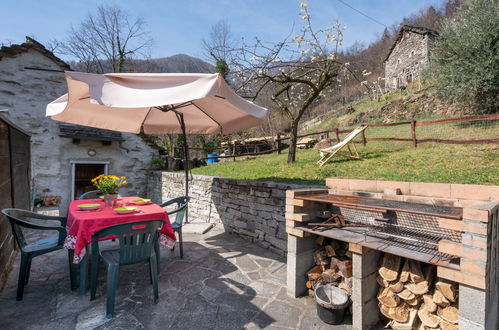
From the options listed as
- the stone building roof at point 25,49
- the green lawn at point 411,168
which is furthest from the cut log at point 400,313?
the stone building roof at point 25,49

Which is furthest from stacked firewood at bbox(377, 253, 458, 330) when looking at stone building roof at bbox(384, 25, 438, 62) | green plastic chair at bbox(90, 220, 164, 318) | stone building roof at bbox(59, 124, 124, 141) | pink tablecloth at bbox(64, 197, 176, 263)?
stone building roof at bbox(384, 25, 438, 62)

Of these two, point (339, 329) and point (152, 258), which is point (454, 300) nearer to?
point (339, 329)

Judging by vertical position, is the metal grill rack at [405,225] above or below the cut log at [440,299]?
above

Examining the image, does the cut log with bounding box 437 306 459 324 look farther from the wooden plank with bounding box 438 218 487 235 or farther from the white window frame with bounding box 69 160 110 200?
the white window frame with bounding box 69 160 110 200

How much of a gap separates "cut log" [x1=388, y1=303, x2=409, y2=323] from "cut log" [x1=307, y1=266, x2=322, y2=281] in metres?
0.70

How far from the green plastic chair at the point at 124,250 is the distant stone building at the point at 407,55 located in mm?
21965

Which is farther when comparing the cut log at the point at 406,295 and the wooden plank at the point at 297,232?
the wooden plank at the point at 297,232

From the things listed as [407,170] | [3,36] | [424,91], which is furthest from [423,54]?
[3,36]

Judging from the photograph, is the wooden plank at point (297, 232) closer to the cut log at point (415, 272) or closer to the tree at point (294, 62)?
the cut log at point (415, 272)

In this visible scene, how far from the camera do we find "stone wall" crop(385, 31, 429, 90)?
19.8 metres

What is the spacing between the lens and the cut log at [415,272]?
2004 millimetres

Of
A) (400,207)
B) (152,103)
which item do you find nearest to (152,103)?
(152,103)

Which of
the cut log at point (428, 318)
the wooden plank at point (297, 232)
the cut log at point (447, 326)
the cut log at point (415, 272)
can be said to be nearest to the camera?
the cut log at point (447, 326)

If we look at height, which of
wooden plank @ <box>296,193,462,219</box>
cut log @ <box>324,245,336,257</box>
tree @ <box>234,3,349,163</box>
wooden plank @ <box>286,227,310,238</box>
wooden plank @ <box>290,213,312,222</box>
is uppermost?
tree @ <box>234,3,349,163</box>
